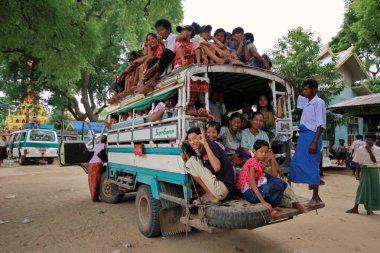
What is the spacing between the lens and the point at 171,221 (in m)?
4.34

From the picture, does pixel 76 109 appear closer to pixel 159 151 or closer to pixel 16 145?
pixel 16 145

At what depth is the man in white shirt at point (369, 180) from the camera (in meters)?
5.73

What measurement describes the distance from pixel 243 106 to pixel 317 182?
2.32 meters

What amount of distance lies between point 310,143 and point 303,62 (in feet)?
29.9

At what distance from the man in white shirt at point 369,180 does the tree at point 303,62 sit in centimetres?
620

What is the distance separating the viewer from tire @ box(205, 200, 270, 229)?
2893 millimetres

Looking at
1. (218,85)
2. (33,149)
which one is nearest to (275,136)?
(218,85)

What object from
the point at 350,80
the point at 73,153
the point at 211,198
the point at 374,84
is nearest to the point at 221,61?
the point at 211,198

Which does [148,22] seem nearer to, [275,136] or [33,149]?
[275,136]

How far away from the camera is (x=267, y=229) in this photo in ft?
15.5

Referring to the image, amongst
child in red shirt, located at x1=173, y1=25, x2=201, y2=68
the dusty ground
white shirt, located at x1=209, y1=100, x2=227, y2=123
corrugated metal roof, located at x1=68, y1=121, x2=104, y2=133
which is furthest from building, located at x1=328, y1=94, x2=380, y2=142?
child in red shirt, located at x1=173, y1=25, x2=201, y2=68

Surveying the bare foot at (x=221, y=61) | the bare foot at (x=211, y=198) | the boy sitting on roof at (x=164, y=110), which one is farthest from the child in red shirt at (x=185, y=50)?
the bare foot at (x=211, y=198)

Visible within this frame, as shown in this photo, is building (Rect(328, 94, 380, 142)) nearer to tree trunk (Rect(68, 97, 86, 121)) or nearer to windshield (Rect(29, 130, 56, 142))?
windshield (Rect(29, 130, 56, 142))

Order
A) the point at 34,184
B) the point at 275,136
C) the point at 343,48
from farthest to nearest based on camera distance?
the point at 343,48, the point at 34,184, the point at 275,136
